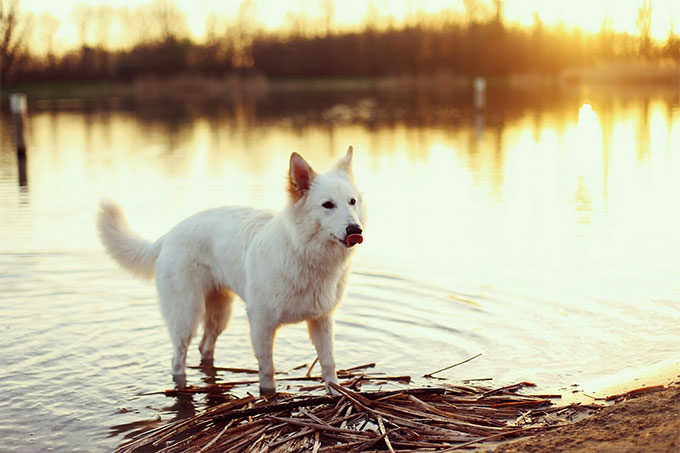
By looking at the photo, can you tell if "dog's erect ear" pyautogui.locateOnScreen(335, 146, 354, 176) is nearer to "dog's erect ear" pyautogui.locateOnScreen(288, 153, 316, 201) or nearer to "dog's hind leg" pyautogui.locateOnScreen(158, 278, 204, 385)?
"dog's erect ear" pyautogui.locateOnScreen(288, 153, 316, 201)

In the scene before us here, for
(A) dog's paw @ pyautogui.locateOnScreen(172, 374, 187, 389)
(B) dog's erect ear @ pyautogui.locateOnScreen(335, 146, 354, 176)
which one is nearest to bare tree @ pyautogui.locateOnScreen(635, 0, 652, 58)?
(B) dog's erect ear @ pyautogui.locateOnScreen(335, 146, 354, 176)

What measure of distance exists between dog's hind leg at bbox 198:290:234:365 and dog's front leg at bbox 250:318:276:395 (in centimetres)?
102

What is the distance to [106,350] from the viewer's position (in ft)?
25.7

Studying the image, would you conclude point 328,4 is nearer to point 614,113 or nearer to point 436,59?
point 436,59

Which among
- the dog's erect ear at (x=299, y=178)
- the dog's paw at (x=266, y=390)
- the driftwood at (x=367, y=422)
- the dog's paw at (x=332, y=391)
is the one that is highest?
the dog's erect ear at (x=299, y=178)

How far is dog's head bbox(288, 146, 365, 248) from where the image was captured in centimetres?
557

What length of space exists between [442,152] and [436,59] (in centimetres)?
6440

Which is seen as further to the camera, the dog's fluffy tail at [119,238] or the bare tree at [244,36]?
the bare tree at [244,36]

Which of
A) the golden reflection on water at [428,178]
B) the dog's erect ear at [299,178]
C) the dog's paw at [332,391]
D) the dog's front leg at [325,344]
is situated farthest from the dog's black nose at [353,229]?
the golden reflection on water at [428,178]

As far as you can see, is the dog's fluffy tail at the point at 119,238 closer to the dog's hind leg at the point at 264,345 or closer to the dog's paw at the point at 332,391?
the dog's hind leg at the point at 264,345

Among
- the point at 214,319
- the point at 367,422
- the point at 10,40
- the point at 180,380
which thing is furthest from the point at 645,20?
the point at 10,40

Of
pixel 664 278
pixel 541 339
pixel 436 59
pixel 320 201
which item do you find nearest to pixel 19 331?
pixel 320 201

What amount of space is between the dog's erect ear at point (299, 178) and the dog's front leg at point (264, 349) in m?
1.19

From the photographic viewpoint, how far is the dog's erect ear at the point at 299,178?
5855 mm
